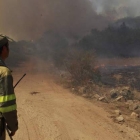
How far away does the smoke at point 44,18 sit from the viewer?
17.8 meters

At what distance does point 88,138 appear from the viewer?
4.02 m

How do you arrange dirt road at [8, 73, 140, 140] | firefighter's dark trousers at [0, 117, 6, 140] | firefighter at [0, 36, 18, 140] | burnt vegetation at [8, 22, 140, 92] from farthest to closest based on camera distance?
burnt vegetation at [8, 22, 140, 92], dirt road at [8, 73, 140, 140], firefighter's dark trousers at [0, 117, 6, 140], firefighter at [0, 36, 18, 140]

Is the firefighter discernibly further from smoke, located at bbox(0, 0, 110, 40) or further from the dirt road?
smoke, located at bbox(0, 0, 110, 40)

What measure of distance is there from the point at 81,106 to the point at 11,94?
4.38 metres

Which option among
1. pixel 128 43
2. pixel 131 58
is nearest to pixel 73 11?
pixel 128 43

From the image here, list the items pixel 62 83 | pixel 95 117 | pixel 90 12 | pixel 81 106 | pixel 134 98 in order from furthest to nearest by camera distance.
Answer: pixel 90 12, pixel 62 83, pixel 134 98, pixel 81 106, pixel 95 117

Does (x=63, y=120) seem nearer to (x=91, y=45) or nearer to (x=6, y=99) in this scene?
(x=6, y=99)

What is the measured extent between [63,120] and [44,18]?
58.1ft

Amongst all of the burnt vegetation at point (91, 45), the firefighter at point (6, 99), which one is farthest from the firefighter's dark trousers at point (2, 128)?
the burnt vegetation at point (91, 45)

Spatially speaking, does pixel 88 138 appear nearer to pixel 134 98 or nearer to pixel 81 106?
pixel 81 106

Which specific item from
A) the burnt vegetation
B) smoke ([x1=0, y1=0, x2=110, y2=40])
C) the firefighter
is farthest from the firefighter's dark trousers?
smoke ([x1=0, y1=0, x2=110, y2=40])

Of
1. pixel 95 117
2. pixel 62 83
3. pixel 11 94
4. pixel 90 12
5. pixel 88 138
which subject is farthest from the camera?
pixel 90 12

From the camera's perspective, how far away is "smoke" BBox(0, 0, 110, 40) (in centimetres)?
1777

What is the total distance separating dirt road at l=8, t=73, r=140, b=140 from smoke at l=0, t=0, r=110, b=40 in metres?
13.0
